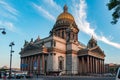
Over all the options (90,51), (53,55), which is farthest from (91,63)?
(53,55)

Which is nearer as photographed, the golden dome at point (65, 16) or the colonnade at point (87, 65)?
the colonnade at point (87, 65)

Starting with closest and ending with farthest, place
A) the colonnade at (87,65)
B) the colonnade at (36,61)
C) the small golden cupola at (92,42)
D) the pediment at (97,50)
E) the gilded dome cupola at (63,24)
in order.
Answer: the colonnade at (36,61) → the colonnade at (87,65) → the pediment at (97,50) → the gilded dome cupola at (63,24) → the small golden cupola at (92,42)

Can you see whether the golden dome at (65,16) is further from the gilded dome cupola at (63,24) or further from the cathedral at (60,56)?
the cathedral at (60,56)

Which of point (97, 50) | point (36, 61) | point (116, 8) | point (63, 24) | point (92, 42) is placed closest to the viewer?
point (116, 8)

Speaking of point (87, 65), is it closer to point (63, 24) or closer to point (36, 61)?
point (36, 61)

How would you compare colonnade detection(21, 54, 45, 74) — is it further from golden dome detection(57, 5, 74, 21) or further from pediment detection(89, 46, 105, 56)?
golden dome detection(57, 5, 74, 21)

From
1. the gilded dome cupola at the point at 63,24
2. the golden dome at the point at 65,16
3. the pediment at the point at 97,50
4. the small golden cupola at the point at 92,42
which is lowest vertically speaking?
the pediment at the point at 97,50

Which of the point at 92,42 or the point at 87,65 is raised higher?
the point at 92,42

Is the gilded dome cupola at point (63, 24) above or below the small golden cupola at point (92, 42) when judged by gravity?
above

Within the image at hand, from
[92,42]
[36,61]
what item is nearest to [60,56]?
[36,61]

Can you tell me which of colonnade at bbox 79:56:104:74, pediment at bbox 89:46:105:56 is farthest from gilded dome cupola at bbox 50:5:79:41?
colonnade at bbox 79:56:104:74

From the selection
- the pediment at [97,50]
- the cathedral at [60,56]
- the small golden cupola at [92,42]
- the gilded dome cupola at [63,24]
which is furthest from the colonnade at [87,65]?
the gilded dome cupola at [63,24]

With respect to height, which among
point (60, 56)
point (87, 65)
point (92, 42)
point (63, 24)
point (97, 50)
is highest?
point (63, 24)

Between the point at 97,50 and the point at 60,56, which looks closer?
the point at 60,56
